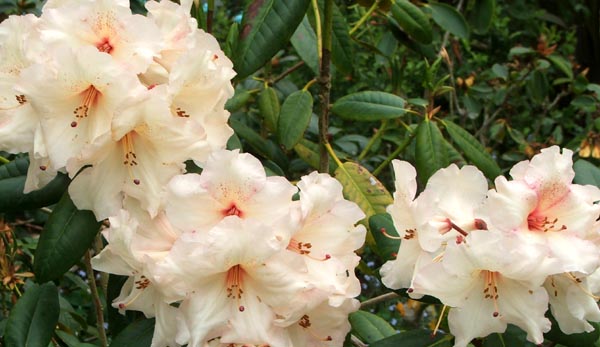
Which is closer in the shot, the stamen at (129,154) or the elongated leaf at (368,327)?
the stamen at (129,154)

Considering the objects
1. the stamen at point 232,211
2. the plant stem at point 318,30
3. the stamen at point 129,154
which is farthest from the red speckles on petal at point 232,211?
the plant stem at point 318,30

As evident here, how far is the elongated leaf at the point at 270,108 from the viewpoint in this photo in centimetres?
176

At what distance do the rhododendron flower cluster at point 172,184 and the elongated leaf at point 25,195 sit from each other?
15 cm

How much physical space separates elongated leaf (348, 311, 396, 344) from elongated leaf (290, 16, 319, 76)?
1.83 ft

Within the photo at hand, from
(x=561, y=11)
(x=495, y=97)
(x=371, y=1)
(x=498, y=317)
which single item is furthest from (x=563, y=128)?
(x=498, y=317)

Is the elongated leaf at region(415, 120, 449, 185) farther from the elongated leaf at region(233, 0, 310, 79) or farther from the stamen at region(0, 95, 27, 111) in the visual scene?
the stamen at region(0, 95, 27, 111)

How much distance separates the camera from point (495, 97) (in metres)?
3.10

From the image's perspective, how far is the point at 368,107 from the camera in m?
1.64

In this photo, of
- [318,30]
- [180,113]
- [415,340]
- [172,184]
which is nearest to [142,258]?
[172,184]

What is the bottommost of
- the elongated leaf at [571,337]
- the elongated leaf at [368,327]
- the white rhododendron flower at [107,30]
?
the elongated leaf at [368,327]

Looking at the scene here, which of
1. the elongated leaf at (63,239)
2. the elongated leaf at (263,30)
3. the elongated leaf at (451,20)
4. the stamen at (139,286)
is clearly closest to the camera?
the stamen at (139,286)

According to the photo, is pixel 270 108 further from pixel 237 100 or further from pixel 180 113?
pixel 180 113

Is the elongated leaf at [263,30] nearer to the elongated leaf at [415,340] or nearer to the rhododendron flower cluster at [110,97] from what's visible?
the rhododendron flower cluster at [110,97]

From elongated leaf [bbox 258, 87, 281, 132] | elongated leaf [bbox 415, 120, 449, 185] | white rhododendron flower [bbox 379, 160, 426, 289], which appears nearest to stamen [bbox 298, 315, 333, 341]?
white rhododendron flower [bbox 379, 160, 426, 289]
